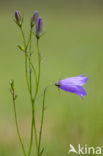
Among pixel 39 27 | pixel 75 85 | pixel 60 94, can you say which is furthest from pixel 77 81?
pixel 60 94

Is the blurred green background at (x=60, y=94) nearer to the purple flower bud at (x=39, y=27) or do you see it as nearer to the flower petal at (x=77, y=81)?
the flower petal at (x=77, y=81)

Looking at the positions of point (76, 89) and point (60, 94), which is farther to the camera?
point (60, 94)

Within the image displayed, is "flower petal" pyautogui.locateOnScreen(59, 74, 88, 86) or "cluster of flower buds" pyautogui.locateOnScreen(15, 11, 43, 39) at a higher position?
"cluster of flower buds" pyautogui.locateOnScreen(15, 11, 43, 39)

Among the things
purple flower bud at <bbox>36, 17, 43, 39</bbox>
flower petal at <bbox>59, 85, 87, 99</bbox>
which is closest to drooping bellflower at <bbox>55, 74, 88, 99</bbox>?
flower petal at <bbox>59, 85, 87, 99</bbox>

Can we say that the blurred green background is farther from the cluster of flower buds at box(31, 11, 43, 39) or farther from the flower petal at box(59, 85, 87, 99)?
the cluster of flower buds at box(31, 11, 43, 39)

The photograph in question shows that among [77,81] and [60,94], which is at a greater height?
[77,81]

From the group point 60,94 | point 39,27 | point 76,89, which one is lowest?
point 60,94

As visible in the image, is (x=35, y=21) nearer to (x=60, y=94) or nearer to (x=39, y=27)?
(x=39, y=27)

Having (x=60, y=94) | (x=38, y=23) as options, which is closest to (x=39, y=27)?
(x=38, y=23)

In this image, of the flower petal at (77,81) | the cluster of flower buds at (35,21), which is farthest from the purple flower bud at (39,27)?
the flower petal at (77,81)

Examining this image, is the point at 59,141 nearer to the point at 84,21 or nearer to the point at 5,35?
the point at 5,35
